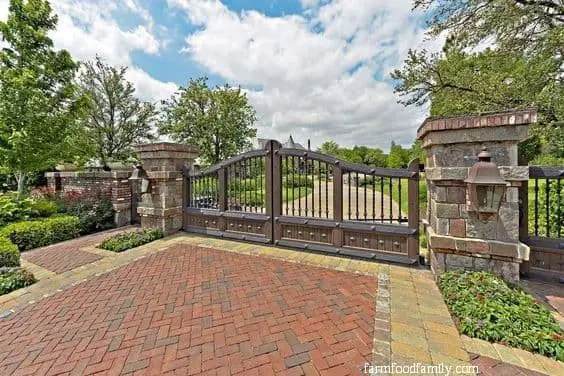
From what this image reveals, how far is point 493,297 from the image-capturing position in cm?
267

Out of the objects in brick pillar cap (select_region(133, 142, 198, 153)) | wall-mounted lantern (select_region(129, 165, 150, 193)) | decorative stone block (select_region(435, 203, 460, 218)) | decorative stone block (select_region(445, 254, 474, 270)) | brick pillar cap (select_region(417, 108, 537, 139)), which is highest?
brick pillar cap (select_region(133, 142, 198, 153))

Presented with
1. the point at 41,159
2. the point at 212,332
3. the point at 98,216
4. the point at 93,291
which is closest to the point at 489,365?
the point at 212,332

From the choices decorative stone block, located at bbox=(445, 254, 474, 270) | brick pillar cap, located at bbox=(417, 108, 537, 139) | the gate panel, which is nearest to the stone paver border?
the gate panel

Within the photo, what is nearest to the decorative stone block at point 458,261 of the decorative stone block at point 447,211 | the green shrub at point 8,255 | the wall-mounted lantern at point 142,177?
the decorative stone block at point 447,211

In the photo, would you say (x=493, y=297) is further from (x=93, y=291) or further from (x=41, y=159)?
(x=41, y=159)

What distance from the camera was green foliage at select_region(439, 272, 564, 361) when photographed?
2162 mm

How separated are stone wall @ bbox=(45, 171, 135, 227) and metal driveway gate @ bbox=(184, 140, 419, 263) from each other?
2351 mm

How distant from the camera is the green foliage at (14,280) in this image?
3.52m

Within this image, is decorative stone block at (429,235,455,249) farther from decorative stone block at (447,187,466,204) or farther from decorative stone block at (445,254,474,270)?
decorative stone block at (447,187,466,204)

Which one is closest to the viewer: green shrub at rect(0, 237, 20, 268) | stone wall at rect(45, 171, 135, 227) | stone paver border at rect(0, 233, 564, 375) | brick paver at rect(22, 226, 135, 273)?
stone paver border at rect(0, 233, 564, 375)

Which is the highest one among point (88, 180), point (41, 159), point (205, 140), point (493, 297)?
point (205, 140)

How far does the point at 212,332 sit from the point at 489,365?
2.33 metres

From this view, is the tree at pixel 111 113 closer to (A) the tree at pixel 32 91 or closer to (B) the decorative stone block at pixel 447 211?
(A) the tree at pixel 32 91

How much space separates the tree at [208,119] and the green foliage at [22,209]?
931 cm
